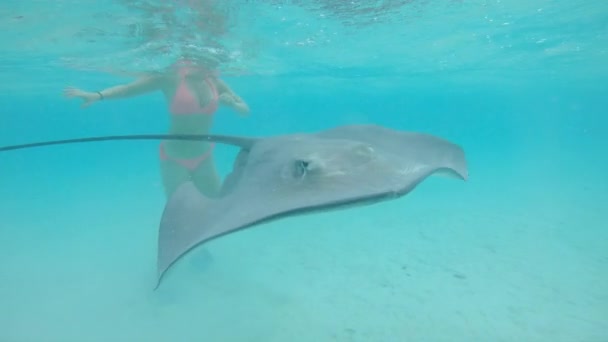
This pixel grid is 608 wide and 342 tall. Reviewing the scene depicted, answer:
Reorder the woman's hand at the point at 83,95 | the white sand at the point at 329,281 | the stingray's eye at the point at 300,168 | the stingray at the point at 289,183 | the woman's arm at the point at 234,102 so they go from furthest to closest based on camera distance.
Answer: the woman's arm at the point at 234,102
the woman's hand at the point at 83,95
the white sand at the point at 329,281
the stingray's eye at the point at 300,168
the stingray at the point at 289,183

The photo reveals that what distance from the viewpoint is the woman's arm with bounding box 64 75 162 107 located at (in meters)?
7.11

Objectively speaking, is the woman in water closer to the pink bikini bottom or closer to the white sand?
the pink bikini bottom

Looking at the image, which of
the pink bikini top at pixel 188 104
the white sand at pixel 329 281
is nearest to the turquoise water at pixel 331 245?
the white sand at pixel 329 281

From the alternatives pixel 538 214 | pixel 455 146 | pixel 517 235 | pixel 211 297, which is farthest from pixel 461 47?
pixel 211 297

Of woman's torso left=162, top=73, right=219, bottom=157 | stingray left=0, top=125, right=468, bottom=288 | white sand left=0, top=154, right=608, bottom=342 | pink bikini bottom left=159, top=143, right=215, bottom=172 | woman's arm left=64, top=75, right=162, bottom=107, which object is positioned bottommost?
white sand left=0, top=154, right=608, bottom=342

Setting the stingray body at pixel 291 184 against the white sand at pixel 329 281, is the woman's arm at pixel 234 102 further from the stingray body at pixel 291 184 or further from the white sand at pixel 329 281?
the stingray body at pixel 291 184

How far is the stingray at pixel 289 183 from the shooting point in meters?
2.61

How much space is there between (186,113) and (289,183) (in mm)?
5611

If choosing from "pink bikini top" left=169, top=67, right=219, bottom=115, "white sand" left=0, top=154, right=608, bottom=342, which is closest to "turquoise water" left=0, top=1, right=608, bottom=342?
"white sand" left=0, top=154, right=608, bottom=342

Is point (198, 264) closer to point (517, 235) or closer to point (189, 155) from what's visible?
Result: point (189, 155)

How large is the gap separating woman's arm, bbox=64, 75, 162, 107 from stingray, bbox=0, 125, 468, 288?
401 cm

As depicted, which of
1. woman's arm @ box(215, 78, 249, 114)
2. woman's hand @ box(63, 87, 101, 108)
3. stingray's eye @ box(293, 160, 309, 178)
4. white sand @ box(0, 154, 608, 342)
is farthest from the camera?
woman's arm @ box(215, 78, 249, 114)

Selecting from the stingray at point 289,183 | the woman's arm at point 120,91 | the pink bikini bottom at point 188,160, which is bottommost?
the pink bikini bottom at point 188,160

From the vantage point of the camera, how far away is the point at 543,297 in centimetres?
634
